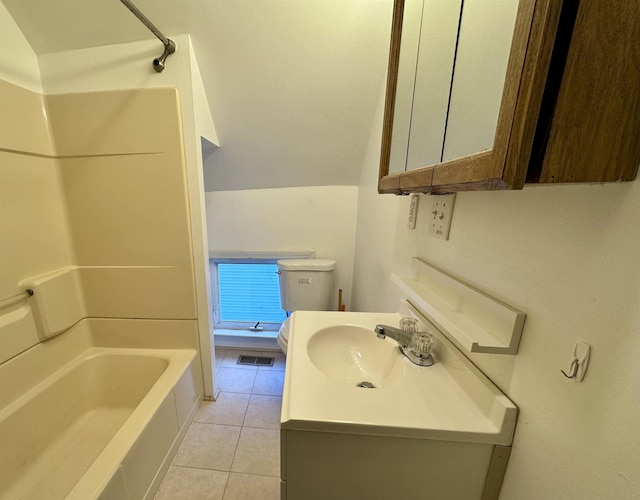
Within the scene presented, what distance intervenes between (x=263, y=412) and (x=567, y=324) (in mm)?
1728

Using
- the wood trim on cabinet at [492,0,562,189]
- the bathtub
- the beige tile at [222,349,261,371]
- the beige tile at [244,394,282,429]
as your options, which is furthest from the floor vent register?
the wood trim on cabinet at [492,0,562,189]

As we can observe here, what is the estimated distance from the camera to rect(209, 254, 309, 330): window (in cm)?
227

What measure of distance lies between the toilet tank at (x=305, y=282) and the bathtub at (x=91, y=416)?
2.50ft

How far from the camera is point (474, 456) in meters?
0.58

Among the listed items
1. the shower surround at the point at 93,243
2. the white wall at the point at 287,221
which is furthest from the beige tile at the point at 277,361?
the white wall at the point at 287,221

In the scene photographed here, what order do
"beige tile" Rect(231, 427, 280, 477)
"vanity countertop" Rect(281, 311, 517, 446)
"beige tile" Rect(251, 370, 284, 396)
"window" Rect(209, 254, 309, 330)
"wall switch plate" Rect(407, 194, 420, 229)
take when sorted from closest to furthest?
"vanity countertop" Rect(281, 311, 517, 446)
"wall switch plate" Rect(407, 194, 420, 229)
"beige tile" Rect(231, 427, 280, 477)
"beige tile" Rect(251, 370, 284, 396)
"window" Rect(209, 254, 309, 330)

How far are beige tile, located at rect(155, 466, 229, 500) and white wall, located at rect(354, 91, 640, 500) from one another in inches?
50.7

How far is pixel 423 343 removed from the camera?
80 cm

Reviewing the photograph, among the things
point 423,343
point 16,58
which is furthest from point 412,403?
point 16,58

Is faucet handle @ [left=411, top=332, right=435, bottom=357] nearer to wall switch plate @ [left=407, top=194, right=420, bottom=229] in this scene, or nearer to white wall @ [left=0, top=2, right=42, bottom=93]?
wall switch plate @ [left=407, top=194, right=420, bottom=229]

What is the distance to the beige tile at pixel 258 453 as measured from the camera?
51.2 inches

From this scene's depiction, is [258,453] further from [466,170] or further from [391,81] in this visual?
[391,81]

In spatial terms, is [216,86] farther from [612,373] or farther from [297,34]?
[612,373]

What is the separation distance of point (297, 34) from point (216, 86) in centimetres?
53
